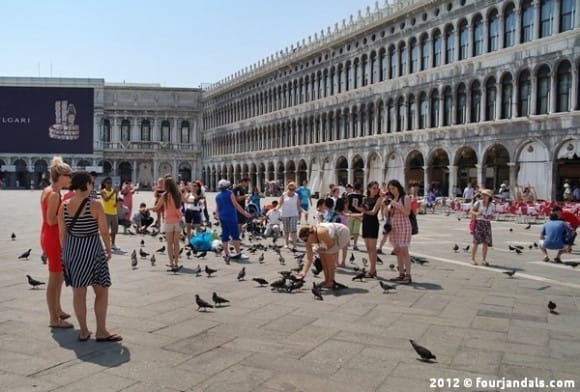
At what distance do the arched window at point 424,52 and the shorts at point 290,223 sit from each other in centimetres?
2610

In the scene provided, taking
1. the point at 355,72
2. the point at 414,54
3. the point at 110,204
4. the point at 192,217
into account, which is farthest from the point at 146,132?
the point at 110,204

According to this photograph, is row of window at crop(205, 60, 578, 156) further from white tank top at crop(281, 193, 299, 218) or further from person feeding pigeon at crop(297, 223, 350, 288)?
person feeding pigeon at crop(297, 223, 350, 288)

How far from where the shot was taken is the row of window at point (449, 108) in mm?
28422

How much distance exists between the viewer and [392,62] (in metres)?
39.6

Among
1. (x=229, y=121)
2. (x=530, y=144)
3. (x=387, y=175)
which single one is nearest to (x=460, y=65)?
(x=530, y=144)

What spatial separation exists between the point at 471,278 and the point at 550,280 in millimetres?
1268

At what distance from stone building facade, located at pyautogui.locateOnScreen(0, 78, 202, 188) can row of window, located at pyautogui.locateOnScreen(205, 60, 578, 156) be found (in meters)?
27.6

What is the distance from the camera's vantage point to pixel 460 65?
110 ft

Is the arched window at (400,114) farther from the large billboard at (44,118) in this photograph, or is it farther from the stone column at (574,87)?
the large billboard at (44,118)

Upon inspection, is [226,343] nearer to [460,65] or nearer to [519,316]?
[519,316]

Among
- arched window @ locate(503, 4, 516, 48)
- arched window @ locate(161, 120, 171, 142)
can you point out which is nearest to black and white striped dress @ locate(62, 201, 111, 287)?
arched window @ locate(503, 4, 516, 48)

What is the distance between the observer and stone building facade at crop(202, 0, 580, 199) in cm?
2848

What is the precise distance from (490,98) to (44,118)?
58.1 meters

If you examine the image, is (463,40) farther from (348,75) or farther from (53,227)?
(53,227)
